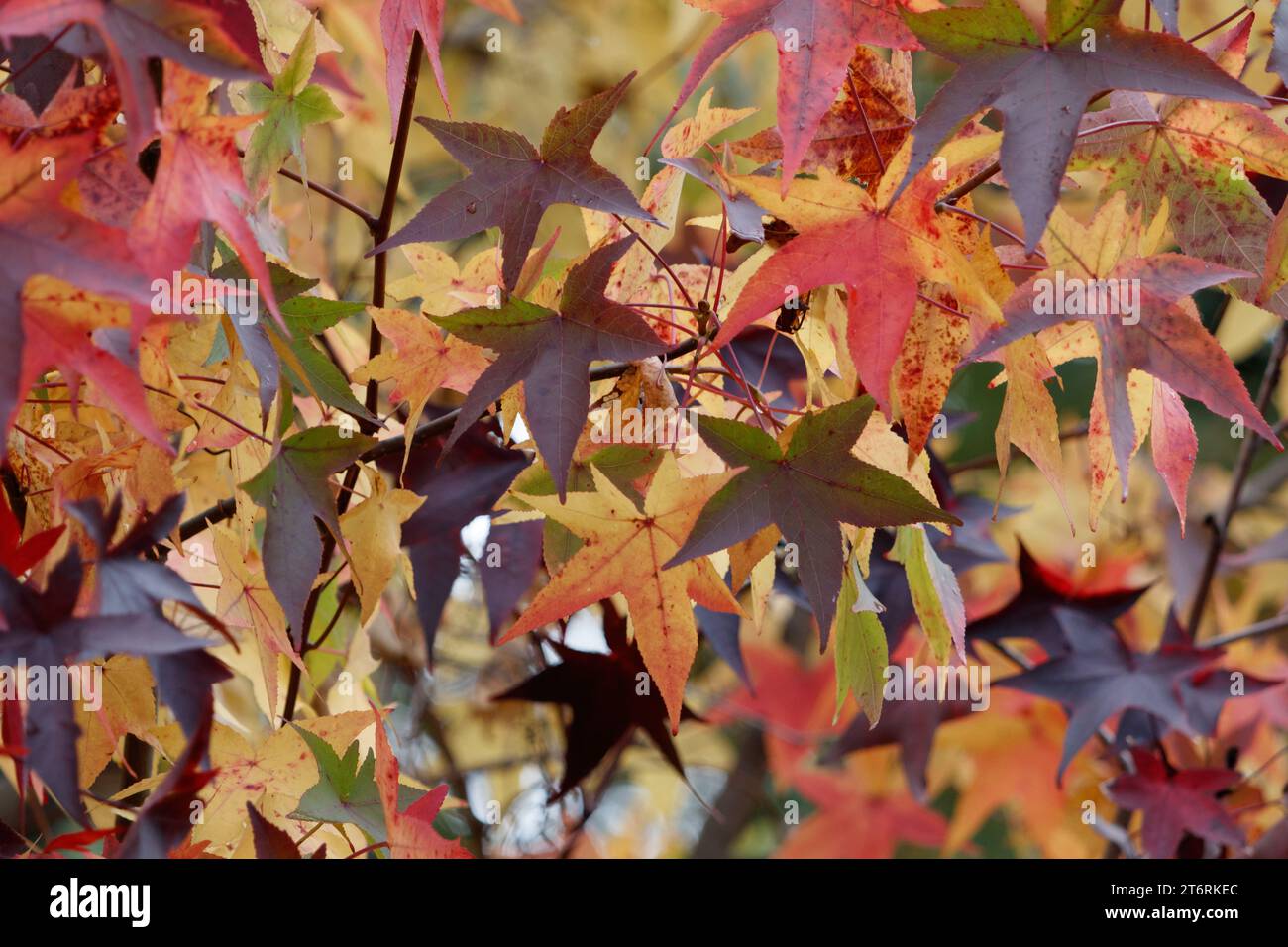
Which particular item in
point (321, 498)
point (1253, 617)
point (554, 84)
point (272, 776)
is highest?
point (554, 84)

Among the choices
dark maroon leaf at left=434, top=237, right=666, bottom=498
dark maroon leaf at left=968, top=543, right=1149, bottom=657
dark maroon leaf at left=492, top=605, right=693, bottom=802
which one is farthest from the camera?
dark maroon leaf at left=968, top=543, right=1149, bottom=657

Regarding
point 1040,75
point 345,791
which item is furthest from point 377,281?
point 1040,75

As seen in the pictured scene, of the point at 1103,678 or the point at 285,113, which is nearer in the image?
the point at 285,113

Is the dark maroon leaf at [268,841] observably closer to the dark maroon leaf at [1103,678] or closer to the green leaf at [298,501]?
the green leaf at [298,501]

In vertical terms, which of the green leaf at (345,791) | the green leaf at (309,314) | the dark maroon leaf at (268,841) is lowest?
the dark maroon leaf at (268,841)

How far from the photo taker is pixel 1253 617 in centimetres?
243

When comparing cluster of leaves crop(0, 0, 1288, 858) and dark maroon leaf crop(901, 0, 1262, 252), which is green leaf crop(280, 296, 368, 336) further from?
dark maroon leaf crop(901, 0, 1262, 252)

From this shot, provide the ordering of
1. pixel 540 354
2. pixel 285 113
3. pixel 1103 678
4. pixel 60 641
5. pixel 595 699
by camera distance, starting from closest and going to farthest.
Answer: pixel 60 641, pixel 540 354, pixel 285 113, pixel 595 699, pixel 1103 678

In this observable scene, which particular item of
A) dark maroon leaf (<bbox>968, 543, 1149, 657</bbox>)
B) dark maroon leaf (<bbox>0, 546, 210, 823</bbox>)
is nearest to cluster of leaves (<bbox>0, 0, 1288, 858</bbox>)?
dark maroon leaf (<bbox>0, 546, 210, 823</bbox>)

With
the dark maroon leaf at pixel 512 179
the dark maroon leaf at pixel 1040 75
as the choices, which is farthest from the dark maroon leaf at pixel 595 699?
the dark maroon leaf at pixel 1040 75

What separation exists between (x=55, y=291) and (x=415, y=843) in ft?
1.19

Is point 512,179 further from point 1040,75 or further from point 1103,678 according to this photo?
point 1103,678
